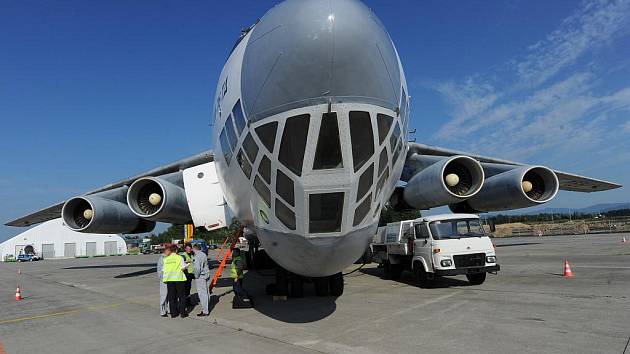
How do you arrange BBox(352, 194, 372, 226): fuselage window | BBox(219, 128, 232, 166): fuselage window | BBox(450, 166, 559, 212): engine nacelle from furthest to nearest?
BBox(450, 166, 559, 212): engine nacelle
BBox(219, 128, 232, 166): fuselage window
BBox(352, 194, 372, 226): fuselage window

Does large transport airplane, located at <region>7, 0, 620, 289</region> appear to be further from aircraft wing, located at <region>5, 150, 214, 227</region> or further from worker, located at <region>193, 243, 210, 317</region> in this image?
aircraft wing, located at <region>5, 150, 214, 227</region>

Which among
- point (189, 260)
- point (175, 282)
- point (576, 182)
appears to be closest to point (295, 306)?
point (175, 282)

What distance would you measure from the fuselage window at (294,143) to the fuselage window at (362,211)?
35.1 inches

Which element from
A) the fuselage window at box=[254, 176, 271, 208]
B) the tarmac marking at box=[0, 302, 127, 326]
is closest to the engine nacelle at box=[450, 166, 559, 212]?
the fuselage window at box=[254, 176, 271, 208]

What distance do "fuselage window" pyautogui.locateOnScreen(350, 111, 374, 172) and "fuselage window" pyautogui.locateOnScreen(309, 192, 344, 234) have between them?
1.45 feet

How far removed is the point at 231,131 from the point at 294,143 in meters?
1.36

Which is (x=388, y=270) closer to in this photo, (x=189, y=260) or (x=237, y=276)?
(x=237, y=276)

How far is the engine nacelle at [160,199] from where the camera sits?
10.6 metres

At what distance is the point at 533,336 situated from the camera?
5.41m

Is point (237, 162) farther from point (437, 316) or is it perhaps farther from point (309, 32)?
point (437, 316)

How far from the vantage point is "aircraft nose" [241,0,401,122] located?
160 inches

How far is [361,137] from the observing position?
4.63 meters

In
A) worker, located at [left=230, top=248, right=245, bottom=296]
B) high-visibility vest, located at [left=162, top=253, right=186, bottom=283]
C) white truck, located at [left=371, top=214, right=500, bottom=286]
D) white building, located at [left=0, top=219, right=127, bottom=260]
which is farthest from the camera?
white building, located at [left=0, top=219, right=127, bottom=260]

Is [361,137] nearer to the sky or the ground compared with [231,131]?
nearer to the ground
